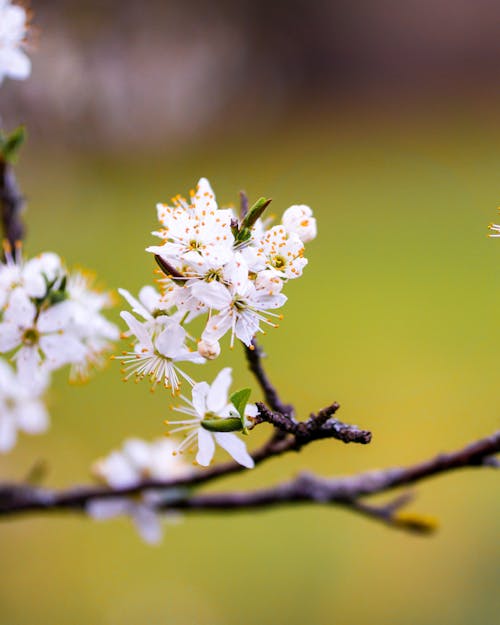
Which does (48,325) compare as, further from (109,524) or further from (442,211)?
(442,211)

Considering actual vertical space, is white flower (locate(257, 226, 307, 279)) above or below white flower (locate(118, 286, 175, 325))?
above

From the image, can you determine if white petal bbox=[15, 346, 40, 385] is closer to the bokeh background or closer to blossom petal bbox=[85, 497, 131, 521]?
blossom petal bbox=[85, 497, 131, 521]

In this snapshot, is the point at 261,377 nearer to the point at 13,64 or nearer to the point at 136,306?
the point at 136,306

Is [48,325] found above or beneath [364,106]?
beneath

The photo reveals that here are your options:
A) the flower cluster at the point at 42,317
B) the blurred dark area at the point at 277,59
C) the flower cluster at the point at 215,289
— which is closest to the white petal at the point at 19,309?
the flower cluster at the point at 42,317

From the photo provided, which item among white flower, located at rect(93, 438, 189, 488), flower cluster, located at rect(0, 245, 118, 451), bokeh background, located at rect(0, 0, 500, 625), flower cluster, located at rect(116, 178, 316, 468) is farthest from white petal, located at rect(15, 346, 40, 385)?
bokeh background, located at rect(0, 0, 500, 625)

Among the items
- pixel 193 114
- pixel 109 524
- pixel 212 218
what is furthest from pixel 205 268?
pixel 193 114
